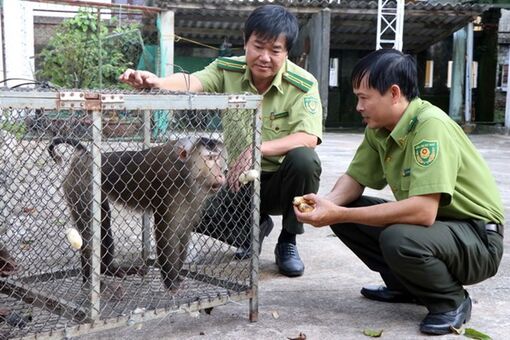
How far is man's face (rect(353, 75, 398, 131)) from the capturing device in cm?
268

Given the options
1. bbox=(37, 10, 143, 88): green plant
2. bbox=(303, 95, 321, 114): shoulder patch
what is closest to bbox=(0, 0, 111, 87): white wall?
bbox=(37, 10, 143, 88): green plant

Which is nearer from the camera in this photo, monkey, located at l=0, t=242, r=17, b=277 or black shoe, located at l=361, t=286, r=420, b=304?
monkey, located at l=0, t=242, r=17, b=277

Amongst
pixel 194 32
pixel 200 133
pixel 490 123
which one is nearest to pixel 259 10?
pixel 200 133

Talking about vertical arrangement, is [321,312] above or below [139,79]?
below

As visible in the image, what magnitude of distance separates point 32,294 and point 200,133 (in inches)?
43.4

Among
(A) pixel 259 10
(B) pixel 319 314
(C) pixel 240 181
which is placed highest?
(A) pixel 259 10

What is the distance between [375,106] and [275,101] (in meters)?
0.88

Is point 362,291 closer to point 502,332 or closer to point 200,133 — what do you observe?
point 502,332

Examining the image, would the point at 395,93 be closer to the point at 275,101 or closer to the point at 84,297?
the point at 275,101

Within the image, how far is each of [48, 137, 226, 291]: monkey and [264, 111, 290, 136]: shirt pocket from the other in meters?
0.40

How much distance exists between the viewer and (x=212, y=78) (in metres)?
A: 3.53

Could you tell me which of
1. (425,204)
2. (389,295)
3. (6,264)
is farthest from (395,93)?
(6,264)

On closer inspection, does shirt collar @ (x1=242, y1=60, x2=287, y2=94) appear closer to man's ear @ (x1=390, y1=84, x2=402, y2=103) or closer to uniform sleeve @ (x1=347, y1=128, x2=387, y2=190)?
uniform sleeve @ (x1=347, y1=128, x2=387, y2=190)

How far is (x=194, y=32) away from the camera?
13.9m
